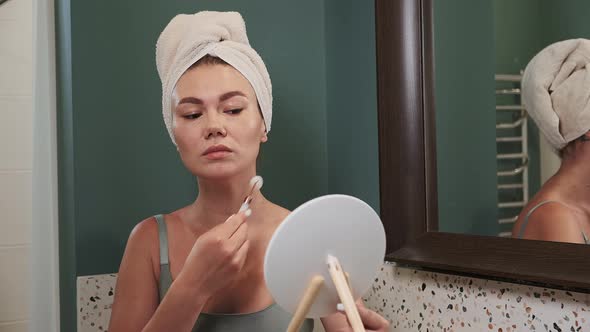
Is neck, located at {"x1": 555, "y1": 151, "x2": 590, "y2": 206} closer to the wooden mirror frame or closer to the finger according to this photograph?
the wooden mirror frame

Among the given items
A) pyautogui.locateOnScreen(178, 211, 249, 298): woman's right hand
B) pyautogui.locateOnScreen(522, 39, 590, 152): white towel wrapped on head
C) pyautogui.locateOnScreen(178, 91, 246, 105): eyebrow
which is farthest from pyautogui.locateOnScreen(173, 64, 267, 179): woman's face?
pyautogui.locateOnScreen(522, 39, 590, 152): white towel wrapped on head

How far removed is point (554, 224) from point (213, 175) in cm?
58

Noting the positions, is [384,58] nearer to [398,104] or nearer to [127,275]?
[398,104]

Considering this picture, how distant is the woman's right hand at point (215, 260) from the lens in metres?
1.05

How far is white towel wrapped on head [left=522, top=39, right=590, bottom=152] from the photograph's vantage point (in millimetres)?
1046

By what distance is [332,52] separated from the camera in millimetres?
1669

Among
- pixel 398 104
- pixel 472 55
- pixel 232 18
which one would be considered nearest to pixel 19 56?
pixel 232 18

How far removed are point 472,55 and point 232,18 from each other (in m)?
0.44

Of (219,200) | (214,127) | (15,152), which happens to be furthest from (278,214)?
(15,152)

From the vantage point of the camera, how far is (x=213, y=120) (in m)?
1.12

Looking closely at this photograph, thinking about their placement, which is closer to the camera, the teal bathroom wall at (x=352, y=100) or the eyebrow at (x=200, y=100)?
the eyebrow at (x=200, y=100)

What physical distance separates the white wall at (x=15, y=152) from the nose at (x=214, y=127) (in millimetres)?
587

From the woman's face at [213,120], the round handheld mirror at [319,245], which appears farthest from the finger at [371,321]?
the woman's face at [213,120]

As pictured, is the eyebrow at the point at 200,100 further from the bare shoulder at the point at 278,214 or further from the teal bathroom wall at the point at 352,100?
the teal bathroom wall at the point at 352,100
